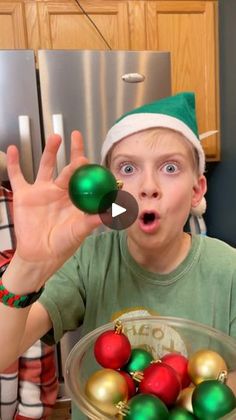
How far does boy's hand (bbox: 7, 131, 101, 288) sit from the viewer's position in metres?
0.56

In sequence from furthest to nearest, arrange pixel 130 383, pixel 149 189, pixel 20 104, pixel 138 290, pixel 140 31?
pixel 140 31 < pixel 20 104 < pixel 138 290 < pixel 149 189 < pixel 130 383

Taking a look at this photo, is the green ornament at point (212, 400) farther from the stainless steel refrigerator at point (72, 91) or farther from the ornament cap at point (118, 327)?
the stainless steel refrigerator at point (72, 91)

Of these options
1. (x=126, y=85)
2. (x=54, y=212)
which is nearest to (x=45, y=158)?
(x=54, y=212)

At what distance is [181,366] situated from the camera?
581mm

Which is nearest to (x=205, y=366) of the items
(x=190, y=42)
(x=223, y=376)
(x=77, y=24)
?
(x=223, y=376)

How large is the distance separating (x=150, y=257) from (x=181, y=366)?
24cm

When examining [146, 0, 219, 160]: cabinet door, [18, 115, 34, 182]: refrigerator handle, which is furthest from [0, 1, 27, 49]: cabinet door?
[146, 0, 219, 160]: cabinet door

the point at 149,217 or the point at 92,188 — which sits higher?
the point at 92,188

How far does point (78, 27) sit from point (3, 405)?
1.64 metres

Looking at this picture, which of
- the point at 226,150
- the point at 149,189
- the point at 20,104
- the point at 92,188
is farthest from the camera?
the point at 226,150

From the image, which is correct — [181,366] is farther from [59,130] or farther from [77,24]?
[77,24]

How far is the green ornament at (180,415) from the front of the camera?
489 mm

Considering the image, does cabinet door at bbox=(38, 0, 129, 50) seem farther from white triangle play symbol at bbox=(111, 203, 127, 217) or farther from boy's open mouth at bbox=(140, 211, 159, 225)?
white triangle play symbol at bbox=(111, 203, 127, 217)

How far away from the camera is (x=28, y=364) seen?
3.43 feet
